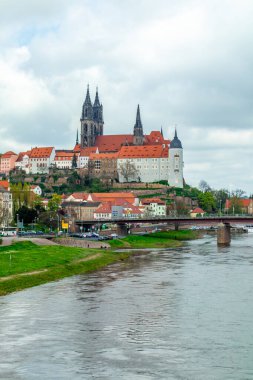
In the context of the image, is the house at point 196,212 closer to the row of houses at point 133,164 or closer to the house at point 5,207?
the row of houses at point 133,164

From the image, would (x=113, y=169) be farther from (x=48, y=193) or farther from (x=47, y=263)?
(x=47, y=263)

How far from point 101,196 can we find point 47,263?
104692 millimetres

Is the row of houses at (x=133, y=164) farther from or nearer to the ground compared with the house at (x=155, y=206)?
farther from the ground

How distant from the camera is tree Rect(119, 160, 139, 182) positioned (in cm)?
19362

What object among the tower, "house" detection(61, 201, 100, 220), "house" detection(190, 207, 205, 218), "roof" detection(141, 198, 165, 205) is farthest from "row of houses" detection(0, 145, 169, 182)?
"house" detection(61, 201, 100, 220)

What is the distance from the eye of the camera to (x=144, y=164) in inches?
7653

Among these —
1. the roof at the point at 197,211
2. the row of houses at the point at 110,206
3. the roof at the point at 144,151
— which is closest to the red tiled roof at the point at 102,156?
the roof at the point at 144,151

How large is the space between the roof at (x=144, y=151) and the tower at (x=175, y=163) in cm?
423

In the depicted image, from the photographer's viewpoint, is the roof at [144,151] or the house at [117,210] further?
the roof at [144,151]

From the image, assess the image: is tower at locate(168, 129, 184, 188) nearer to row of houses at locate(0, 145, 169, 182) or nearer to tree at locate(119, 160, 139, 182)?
row of houses at locate(0, 145, 169, 182)

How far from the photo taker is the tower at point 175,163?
618 ft

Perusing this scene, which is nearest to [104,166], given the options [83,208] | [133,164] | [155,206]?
[133,164]

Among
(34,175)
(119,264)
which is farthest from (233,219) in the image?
(34,175)

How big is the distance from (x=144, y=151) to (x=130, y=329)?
16292 centimetres
